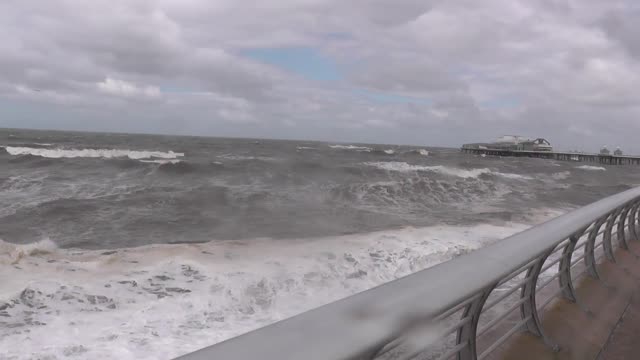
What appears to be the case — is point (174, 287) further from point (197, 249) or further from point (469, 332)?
point (469, 332)

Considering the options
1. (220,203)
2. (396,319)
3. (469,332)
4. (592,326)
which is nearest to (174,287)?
(592,326)

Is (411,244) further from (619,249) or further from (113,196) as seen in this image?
(113,196)

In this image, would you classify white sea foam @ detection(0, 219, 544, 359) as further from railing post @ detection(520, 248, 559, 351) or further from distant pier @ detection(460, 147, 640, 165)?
distant pier @ detection(460, 147, 640, 165)

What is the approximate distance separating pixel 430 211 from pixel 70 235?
9140mm

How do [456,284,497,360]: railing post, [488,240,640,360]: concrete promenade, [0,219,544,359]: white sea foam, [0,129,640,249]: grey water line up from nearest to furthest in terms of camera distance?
[456,284,497,360]: railing post < [488,240,640,360]: concrete promenade < [0,219,544,359]: white sea foam < [0,129,640,249]: grey water

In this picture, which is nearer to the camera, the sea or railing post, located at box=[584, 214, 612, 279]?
railing post, located at box=[584, 214, 612, 279]

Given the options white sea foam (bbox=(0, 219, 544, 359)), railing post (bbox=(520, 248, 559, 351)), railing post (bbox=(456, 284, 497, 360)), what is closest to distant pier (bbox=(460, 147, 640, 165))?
white sea foam (bbox=(0, 219, 544, 359))

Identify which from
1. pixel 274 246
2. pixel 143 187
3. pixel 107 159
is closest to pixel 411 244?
pixel 274 246

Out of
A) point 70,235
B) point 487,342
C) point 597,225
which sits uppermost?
point 597,225

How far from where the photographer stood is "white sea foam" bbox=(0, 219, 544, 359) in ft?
15.1

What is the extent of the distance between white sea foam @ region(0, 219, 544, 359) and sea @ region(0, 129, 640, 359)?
0.02 m

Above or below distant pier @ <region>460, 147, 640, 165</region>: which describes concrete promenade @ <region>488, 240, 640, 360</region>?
below

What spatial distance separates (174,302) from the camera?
18.3ft

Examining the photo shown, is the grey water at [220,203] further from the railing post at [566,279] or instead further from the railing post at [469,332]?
the railing post at [469,332]
